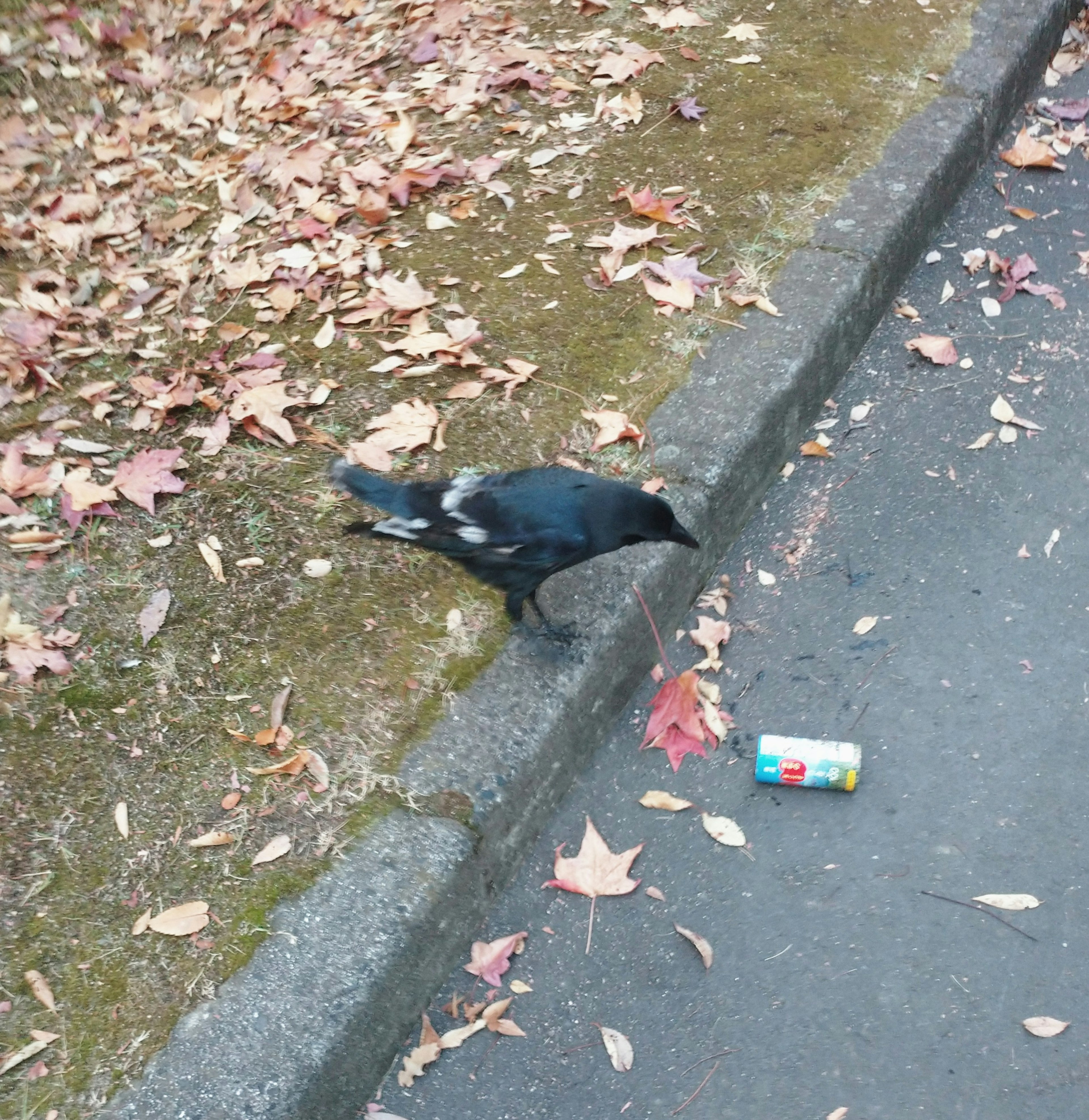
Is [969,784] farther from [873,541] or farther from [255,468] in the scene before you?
[255,468]

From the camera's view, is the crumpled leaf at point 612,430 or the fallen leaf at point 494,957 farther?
the crumpled leaf at point 612,430

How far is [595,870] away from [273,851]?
33.9 inches

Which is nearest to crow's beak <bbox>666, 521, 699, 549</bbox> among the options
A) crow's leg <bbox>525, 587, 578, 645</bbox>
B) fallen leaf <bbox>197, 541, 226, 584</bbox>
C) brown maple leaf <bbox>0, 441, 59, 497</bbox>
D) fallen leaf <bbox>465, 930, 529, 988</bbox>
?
crow's leg <bbox>525, 587, 578, 645</bbox>

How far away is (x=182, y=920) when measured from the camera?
242 cm

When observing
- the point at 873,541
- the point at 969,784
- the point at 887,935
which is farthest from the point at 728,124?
the point at 887,935

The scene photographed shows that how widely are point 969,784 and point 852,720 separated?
356 millimetres

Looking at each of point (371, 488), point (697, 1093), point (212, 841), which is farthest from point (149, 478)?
point (697, 1093)

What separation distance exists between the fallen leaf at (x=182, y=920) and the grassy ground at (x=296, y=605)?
0.02 meters

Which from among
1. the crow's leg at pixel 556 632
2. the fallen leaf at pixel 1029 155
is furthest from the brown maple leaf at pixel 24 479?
the fallen leaf at pixel 1029 155

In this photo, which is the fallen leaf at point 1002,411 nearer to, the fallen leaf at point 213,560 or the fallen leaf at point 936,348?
the fallen leaf at point 936,348

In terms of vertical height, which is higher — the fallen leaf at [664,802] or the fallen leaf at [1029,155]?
the fallen leaf at [1029,155]

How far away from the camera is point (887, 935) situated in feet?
8.54

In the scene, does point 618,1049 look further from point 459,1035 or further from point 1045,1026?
point 1045,1026

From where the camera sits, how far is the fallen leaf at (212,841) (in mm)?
2555
